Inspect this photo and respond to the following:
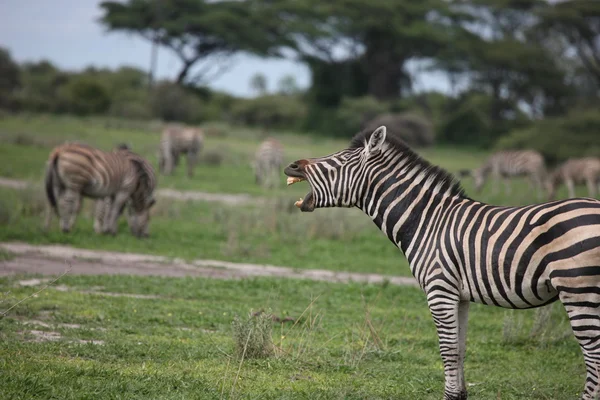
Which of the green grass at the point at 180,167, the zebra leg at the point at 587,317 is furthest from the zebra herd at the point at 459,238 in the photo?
the green grass at the point at 180,167

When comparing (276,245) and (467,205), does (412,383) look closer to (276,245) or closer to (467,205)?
(467,205)

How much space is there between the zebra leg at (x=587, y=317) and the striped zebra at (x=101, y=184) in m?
10.7

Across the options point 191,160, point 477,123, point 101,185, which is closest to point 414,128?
point 477,123

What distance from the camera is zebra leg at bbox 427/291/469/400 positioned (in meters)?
6.02

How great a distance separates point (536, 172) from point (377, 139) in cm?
2526

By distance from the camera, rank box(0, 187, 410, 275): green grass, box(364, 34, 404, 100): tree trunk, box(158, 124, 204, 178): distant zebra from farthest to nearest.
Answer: box(364, 34, 404, 100): tree trunk
box(158, 124, 204, 178): distant zebra
box(0, 187, 410, 275): green grass

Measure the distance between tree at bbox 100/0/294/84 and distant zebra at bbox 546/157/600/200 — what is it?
34.7 m

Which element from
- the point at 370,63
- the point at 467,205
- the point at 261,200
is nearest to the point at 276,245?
the point at 261,200

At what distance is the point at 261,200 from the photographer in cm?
2253

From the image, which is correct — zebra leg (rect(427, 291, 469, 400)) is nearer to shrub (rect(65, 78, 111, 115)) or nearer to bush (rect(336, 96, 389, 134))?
shrub (rect(65, 78, 111, 115))

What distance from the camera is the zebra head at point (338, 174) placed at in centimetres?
664

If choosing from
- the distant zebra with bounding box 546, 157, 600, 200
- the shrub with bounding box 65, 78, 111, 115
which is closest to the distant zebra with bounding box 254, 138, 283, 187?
the distant zebra with bounding box 546, 157, 600, 200

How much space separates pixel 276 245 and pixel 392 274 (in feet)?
9.39

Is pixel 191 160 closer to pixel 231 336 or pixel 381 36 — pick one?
pixel 231 336
